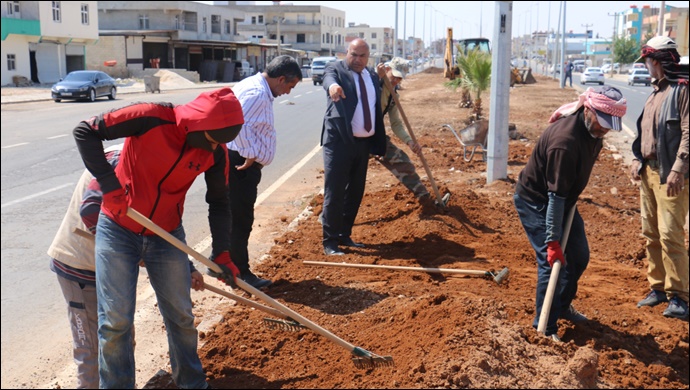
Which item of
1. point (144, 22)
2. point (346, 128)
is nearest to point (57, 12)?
point (144, 22)

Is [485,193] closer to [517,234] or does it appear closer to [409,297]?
[517,234]

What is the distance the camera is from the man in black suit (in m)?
6.56

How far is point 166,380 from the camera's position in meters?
4.07

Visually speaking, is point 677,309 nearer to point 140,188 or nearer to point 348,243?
point 348,243

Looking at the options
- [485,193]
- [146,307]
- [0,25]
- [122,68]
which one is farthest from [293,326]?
[122,68]

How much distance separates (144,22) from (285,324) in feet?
222

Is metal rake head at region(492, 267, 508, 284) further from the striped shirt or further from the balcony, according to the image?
the balcony

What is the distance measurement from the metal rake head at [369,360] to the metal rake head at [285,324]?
53cm

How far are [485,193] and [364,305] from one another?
14.2 feet

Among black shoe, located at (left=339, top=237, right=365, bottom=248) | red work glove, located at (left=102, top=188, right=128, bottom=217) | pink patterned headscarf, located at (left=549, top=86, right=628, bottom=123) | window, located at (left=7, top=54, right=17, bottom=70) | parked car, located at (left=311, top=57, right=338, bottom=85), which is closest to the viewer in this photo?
red work glove, located at (left=102, top=188, right=128, bottom=217)

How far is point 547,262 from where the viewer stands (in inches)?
181

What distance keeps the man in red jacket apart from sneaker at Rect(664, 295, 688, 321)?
3543mm

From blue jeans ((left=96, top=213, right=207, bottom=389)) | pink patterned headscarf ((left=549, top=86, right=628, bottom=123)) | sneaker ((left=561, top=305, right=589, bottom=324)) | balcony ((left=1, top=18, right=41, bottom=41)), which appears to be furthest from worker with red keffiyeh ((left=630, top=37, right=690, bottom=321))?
balcony ((left=1, top=18, right=41, bottom=41))

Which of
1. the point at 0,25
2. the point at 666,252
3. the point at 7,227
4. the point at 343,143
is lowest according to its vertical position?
the point at 7,227
